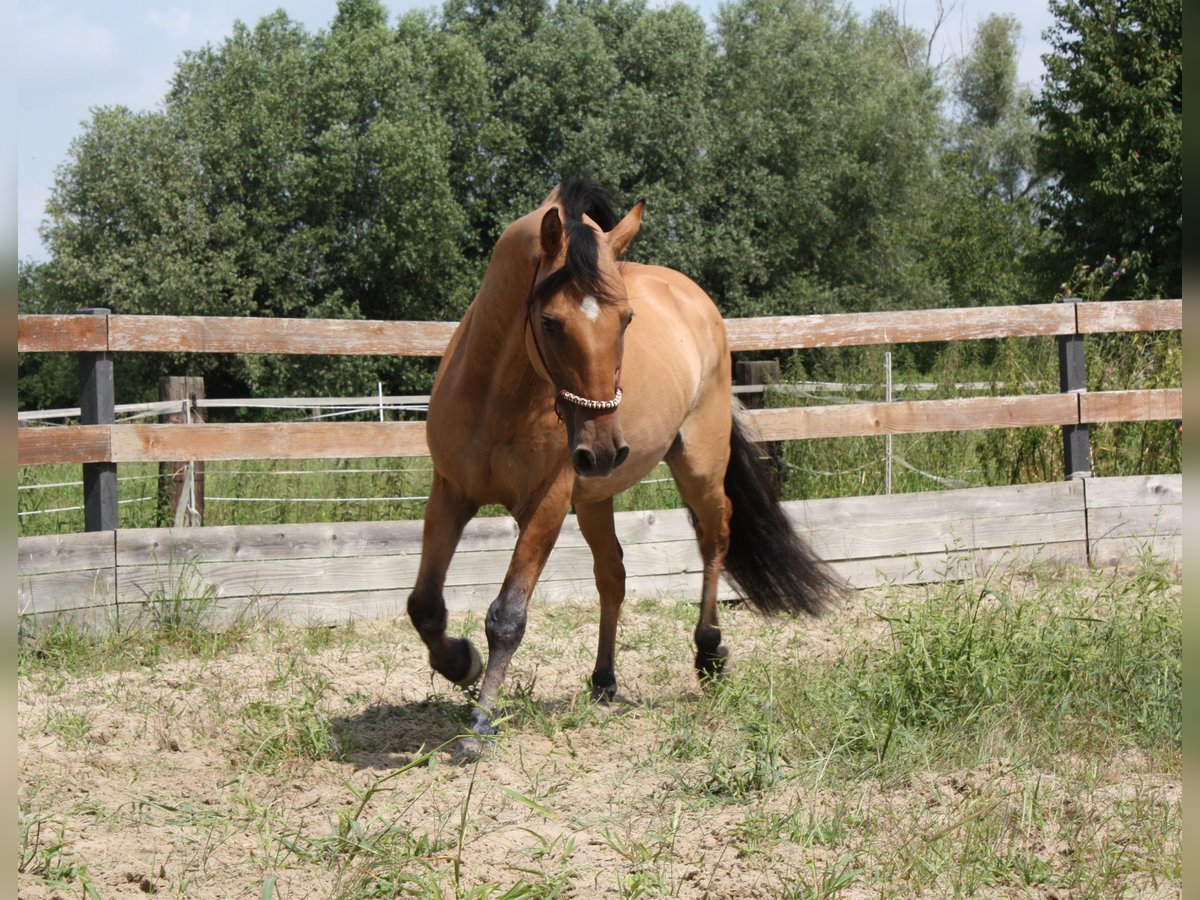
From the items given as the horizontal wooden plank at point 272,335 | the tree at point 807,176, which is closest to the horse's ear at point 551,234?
the horizontal wooden plank at point 272,335

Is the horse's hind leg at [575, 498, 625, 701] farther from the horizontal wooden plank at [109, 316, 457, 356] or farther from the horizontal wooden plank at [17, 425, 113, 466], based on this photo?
the horizontal wooden plank at [17, 425, 113, 466]

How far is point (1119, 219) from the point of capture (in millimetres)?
23703

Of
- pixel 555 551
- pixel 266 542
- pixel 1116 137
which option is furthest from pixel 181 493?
pixel 1116 137

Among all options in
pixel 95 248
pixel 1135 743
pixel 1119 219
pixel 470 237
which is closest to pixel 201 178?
pixel 95 248

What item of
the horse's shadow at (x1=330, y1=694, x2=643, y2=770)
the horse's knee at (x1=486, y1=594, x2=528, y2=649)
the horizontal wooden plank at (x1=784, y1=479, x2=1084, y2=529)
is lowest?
the horse's shadow at (x1=330, y1=694, x2=643, y2=770)

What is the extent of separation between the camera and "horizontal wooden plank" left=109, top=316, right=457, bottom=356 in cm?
538

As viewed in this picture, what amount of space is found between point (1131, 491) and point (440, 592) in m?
5.02

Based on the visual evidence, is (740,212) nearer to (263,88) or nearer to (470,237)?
(470,237)

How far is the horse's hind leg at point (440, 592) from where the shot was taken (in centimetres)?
388

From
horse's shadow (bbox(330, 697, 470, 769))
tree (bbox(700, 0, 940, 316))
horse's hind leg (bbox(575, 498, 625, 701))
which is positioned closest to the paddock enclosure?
horse's hind leg (bbox(575, 498, 625, 701))

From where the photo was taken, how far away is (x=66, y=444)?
5.13 m

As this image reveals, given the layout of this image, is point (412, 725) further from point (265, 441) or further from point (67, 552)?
point (67, 552)

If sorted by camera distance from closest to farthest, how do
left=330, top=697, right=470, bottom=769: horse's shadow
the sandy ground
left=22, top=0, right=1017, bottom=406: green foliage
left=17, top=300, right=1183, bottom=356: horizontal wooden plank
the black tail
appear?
the sandy ground → left=330, top=697, right=470, bottom=769: horse's shadow → the black tail → left=17, top=300, right=1183, bottom=356: horizontal wooden plank → left=22, top=0, right=1017, bottom=406: green foliage

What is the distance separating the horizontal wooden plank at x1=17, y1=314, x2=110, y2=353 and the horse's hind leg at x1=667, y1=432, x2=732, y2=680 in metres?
2.86
